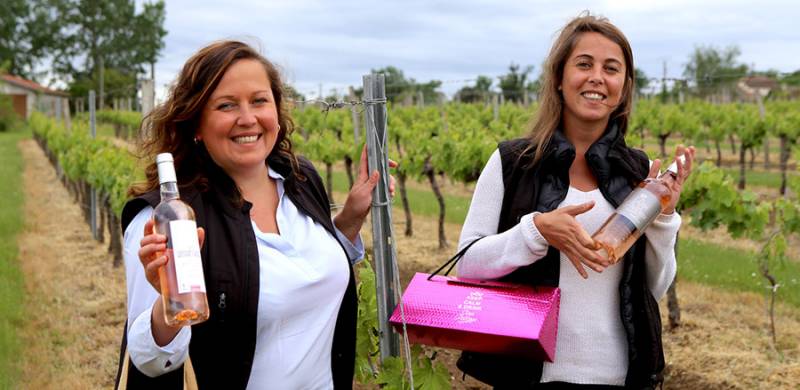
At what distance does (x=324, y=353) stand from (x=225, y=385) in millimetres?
275

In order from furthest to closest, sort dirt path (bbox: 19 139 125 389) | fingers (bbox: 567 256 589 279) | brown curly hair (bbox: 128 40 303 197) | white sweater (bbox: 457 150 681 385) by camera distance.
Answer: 1. dirt path (bbox: 19 139 125 389)
2. white sweater (bbox: 457 150 681 385)
3. fingers (bbox: 567 256 589 279)
4. brown curly hair (bbox: 128 40 303 197)

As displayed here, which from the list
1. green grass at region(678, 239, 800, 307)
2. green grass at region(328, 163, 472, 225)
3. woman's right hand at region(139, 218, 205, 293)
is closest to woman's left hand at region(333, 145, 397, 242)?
woman's right hand at region(139, 218, 205, 293)

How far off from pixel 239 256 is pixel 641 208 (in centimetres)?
103

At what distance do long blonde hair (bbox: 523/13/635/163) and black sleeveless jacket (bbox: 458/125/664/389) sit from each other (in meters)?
0.05

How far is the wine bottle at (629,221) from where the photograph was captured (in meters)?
2.01

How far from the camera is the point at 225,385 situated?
1.89 m

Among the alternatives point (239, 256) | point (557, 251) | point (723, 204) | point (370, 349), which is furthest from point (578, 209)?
point (723, 204)

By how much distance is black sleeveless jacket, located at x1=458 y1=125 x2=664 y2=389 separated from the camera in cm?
221

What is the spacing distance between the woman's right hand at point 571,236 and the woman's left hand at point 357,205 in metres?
0.52

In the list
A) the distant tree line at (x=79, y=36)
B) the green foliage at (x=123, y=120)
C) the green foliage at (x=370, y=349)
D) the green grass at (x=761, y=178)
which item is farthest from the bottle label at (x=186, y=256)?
the distant tree line at (x=79, y=36)

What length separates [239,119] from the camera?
193cm

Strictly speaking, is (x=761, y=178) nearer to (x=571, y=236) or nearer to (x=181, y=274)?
(x=571, y=236)

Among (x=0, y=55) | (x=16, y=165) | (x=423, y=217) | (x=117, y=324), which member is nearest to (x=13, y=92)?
(x=0, y=55)

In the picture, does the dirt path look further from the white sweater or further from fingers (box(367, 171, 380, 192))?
the white sweater
